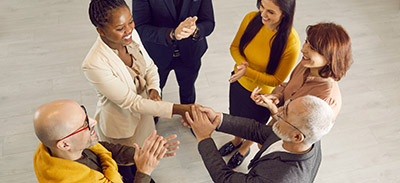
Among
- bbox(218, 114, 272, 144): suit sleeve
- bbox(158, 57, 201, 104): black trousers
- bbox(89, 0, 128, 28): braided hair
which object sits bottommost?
bbox(158, 57, 201, 104): black trousers

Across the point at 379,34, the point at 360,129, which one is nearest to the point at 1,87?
the point at 360,129

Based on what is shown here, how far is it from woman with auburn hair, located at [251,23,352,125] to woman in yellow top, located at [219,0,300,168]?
16cm

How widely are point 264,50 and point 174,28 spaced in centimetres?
68

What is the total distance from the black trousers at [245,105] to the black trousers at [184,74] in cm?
42

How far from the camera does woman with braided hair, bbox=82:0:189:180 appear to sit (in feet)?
5.80

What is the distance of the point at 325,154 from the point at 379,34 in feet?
6.86

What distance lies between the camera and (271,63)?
86.0 inches

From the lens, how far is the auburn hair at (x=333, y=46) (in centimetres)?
180

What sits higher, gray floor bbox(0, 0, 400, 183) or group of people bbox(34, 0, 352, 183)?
group of people bbox(34, 0, 352, 183)

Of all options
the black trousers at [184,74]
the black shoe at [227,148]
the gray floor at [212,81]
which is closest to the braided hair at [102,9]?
the black trousers at [184,74]

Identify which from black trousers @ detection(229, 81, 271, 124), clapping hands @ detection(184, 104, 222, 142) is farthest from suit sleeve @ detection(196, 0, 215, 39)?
clapping hands @ detection(184, 104, 222, 142)

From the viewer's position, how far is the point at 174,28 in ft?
7.89

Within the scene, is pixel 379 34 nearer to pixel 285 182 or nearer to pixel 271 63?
pixel 271 63

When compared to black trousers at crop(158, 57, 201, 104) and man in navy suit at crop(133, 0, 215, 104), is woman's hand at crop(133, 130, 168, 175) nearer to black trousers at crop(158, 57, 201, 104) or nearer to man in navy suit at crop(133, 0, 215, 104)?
man in navy suit at crop(133, 0, 215, 104)
